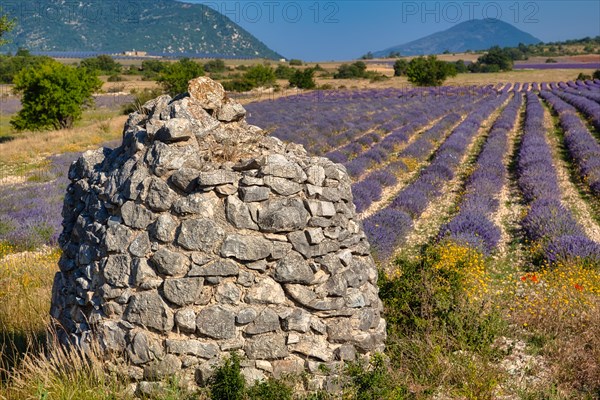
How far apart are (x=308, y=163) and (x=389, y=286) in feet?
6.14

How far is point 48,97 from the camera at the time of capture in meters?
26.6

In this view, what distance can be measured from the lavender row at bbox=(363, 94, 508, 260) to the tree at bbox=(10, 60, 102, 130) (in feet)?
70.8

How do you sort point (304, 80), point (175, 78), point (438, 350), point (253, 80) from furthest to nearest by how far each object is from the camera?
point (304, 80), point (253, 80), point (175, 78), point (438, 350)

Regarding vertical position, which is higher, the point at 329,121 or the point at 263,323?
the point at 329,121

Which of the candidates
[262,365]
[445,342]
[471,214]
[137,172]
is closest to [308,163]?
[137,172]

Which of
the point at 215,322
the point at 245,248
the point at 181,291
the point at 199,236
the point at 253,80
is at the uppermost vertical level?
the point at 253,80

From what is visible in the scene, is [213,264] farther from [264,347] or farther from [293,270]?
[264,347]

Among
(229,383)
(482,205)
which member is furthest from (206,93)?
(482,205)

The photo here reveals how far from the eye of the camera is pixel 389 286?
5.22m

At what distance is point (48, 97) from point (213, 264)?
27407 millimetres

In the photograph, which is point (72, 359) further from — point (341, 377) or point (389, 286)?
point (389, 286)

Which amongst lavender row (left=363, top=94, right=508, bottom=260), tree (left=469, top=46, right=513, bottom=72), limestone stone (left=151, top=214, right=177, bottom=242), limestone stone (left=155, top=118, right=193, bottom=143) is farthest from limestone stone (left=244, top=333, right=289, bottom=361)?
tree (left=469, top=46, right=513, bottom=72)

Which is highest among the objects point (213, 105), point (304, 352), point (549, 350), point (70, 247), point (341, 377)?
point (213, 105)

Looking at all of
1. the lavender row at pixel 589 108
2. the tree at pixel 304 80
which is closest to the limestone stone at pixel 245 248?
the lavender row at pixel 589 108
